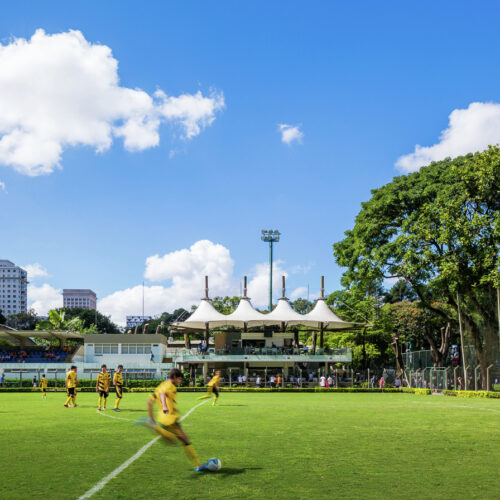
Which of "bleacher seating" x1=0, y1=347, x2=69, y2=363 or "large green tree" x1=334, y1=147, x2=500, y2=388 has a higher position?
"large green tree" x1=334, y1=147, x2=500, y2=388

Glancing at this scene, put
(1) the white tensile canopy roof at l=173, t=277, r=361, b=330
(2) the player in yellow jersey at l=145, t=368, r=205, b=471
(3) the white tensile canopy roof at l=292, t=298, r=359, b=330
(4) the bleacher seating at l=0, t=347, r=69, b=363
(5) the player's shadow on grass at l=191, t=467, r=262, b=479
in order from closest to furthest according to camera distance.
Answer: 1. (2) the player in yellow jersey at l=145, t=368, r=205, b=471
2. (5) the player's shadow on grass at l=191, t=467, r=262, b=479
3. (1) the white tensile canopy roof at l=173, t=277, r=361, b=330
4. (3) the white tensile canopy roof at l=292, t=298, r=359, b=330
5. (4) the bleacher seating at l=0, t=347, r=69, b=363

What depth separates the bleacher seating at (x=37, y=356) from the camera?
6531 centimetres

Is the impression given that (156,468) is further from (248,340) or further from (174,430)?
(248,340)

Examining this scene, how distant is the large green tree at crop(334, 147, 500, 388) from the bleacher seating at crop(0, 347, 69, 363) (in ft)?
117

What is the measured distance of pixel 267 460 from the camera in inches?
420

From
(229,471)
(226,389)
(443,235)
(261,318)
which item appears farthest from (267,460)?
(261,318)

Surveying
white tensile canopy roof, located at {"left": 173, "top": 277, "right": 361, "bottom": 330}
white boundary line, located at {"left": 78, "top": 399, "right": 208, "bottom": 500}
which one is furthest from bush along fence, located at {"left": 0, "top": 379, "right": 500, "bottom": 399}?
white boundary line, located at {"left": 78, "top": 399, "right": 208, "bottom": 500}

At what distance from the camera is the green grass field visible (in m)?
8.16

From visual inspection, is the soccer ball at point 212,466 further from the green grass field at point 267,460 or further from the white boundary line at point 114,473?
the white boundary line at point 114,473

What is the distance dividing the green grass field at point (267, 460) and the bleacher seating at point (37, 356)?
50.1m

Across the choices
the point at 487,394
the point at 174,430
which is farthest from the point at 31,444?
the point at 487,394

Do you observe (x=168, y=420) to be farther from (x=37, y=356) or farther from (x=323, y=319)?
(x=37, y=356)

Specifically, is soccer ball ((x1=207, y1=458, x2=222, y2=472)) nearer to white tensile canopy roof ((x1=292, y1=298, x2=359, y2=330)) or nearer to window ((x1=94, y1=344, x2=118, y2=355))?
white tensile canopy roof ((x1=292, y1=298, x2=359, y2=330))

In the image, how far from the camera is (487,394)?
36.7m
